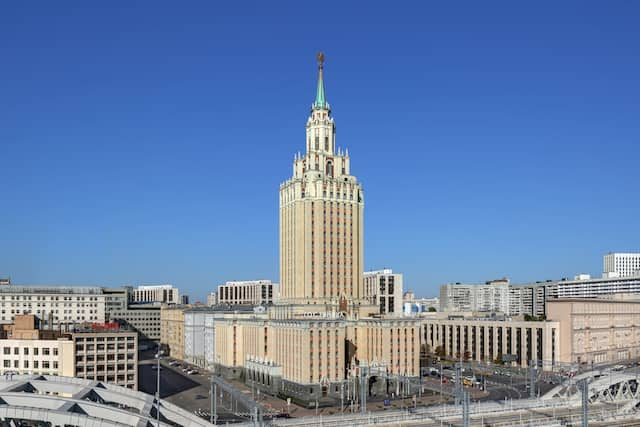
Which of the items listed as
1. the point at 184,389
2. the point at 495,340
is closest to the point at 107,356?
the point at 184,389

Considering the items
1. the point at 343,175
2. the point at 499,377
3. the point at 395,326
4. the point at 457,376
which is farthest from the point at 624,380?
the point at 343,175

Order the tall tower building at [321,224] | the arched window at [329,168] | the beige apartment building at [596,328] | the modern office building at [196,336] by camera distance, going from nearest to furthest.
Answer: the tall tower building at [321,224] → the arched window at [329,168] → the beige apartment building at [596,328] → the modern office building at [196,336]

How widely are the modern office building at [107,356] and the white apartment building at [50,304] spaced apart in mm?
65692

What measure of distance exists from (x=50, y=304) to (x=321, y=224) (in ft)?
244

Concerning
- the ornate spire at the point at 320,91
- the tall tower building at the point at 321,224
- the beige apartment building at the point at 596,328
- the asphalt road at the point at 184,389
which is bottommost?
the asphalt road at the point at 184,389

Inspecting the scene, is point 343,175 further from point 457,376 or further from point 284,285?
point 457,376

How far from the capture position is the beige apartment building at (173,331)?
158125 millimetres

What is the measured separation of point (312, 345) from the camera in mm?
96625

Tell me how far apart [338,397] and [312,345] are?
8609 mm

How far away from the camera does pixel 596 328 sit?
134125 millimetres

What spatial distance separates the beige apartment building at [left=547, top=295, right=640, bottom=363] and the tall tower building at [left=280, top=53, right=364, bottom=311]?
4136 cm

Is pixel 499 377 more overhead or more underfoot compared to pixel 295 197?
more underfoot

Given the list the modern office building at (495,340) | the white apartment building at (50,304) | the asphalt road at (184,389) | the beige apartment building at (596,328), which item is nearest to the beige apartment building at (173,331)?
the asphalt road at (184,389)

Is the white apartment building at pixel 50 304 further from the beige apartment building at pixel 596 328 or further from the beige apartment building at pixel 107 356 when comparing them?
the beige apartment building at pixel 596 328
